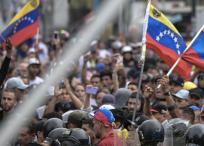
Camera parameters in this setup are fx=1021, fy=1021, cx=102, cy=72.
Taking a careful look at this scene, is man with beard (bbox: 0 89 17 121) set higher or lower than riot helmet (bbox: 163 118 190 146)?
higher

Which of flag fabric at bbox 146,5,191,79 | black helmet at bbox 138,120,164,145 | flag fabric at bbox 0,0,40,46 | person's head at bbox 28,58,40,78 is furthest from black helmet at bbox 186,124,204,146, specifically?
person's head at bbox 28,58,40,78

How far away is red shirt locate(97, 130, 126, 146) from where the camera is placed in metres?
9.84

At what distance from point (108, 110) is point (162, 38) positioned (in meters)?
3.60

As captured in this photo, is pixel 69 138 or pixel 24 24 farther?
pixel 24 24

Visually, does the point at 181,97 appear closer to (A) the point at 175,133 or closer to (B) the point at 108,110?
(A) the point at 175,133

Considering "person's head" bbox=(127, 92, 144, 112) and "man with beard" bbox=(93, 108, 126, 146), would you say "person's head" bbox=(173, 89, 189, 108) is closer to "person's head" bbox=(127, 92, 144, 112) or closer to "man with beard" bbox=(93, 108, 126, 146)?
"person's head" bbox=(127, 92, 144, 112)

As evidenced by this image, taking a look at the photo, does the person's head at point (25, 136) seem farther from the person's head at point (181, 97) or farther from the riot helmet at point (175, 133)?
the person's head at point (181, 97)

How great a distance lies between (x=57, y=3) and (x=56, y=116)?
14.6 metres

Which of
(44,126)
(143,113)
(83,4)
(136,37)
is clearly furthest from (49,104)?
(83,4)

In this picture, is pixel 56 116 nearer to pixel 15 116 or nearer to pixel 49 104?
pixel 49 104

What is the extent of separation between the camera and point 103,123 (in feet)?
33.2

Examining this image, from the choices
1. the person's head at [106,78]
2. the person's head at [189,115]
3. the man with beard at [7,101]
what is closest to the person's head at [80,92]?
the person's head at [106,78]

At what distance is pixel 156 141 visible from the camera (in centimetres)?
996

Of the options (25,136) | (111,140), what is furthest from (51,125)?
(111,140)
